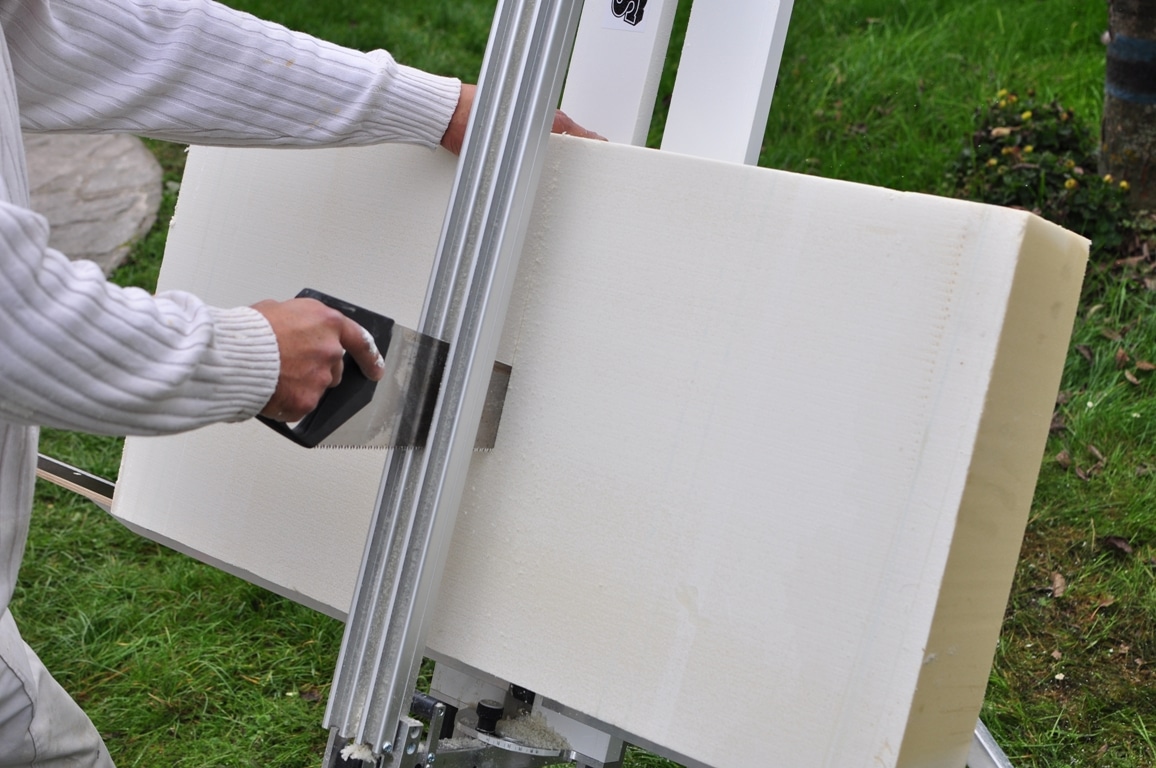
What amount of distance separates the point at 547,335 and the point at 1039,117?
2.33 metres

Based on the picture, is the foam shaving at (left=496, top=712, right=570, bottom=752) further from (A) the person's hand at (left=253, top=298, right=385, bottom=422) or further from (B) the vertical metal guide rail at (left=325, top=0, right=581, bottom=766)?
(A) the person's hand at (left=253, top=298, right=385, bottom=422)

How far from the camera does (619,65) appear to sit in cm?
144

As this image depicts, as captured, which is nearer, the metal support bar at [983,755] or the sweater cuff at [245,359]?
the sweater cuff at [245,359]

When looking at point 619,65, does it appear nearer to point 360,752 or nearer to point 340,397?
point 340,397

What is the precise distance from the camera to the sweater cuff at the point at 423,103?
1.31 meters

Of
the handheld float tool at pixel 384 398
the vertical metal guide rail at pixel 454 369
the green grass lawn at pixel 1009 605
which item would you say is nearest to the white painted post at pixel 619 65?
the vertical metal guide rail at pixel 454 369

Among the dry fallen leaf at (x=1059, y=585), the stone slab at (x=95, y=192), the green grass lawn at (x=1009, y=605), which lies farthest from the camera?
the stone slab at (x=95, y=192)

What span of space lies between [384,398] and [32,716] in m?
0.64

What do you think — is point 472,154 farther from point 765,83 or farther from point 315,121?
point 765,83

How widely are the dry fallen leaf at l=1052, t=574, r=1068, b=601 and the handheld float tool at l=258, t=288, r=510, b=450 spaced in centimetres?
149

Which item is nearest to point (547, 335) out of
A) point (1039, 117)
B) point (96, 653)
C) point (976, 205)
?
point (976, 205)

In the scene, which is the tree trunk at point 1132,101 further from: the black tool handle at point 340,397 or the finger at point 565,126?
the black tool handle at point 340,397

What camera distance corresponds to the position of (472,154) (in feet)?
3.90

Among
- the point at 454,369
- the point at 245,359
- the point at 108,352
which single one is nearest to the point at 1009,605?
the point at 454,369
